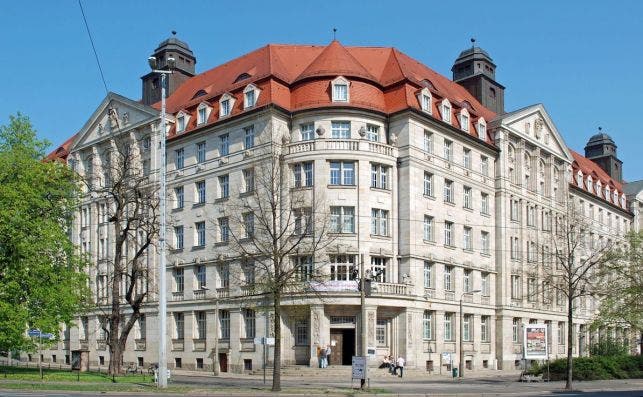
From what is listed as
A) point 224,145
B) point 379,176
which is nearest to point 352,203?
point 379,176

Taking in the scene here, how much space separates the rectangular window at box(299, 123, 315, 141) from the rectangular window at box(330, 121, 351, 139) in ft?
5.01

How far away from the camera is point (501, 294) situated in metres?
64.9

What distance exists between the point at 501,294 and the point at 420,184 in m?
14.8

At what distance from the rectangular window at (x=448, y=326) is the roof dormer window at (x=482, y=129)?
51.3ft

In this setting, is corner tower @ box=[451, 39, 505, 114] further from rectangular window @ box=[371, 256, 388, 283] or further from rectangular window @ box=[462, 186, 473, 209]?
rectangular window @ box=[371, 256, 388, 283]

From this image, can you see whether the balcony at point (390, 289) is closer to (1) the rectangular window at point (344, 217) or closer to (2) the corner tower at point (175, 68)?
(1) the rectangular window at point (344, 217)

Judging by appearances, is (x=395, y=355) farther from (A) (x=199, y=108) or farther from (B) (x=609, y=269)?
(A) (x=199, y=108)

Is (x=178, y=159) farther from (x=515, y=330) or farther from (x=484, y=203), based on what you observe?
(x=515, y=330)

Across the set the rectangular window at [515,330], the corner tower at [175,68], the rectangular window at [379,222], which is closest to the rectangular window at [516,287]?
the rectangular window at [515,330]

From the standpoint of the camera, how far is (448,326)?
59.4 metres

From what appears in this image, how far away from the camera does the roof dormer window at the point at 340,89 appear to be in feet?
178

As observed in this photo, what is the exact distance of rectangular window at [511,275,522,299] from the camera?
220 feet

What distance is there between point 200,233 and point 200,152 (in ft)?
21.7

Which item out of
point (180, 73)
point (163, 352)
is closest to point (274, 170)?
point (163, 352)
